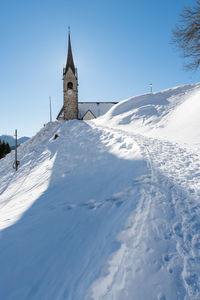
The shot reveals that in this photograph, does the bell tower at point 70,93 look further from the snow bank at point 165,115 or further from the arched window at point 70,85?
→ the snow bank at point 165,115

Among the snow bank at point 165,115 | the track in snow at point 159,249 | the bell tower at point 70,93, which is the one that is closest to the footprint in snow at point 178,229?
the track in snow at point 159,249

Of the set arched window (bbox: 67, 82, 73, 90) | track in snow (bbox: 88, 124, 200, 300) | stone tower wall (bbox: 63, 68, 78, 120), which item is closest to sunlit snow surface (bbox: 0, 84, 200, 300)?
track in snow (bbox: 88, 124, 200, 300)

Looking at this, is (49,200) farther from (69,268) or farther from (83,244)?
(69,268)

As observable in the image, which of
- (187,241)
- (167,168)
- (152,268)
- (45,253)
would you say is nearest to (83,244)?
(45,253)

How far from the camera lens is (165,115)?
12.4 meters

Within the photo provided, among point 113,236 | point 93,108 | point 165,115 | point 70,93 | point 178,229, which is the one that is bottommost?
point 113,236

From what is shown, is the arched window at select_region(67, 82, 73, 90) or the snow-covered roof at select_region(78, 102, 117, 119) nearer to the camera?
the arched window at select_region(67, 82, 73, 90)

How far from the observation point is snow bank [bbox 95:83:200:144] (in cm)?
920

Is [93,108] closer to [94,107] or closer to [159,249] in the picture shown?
[94,107]

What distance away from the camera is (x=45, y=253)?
2.37 metres

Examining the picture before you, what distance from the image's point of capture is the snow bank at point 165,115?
9.20 m

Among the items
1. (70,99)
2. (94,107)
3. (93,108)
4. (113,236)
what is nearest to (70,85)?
(70,99)

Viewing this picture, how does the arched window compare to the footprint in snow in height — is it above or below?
above

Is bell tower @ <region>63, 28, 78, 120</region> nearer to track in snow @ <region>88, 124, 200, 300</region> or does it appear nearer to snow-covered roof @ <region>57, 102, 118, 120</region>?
snow-covered roof @ <region>57, 102, 118, 120</region>
